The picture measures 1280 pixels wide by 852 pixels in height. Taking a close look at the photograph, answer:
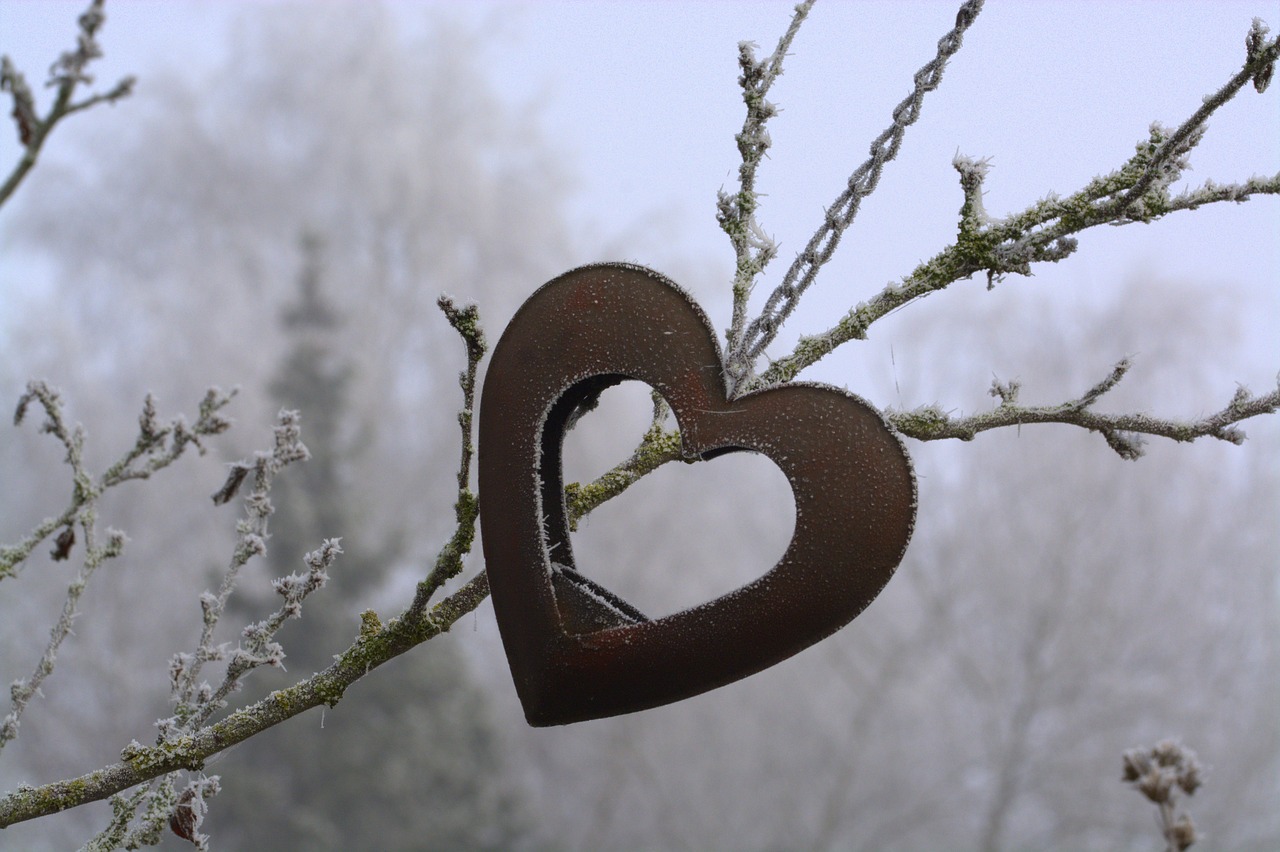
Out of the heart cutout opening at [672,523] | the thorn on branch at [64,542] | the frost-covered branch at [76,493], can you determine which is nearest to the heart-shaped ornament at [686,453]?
the frost-covered branch at [76,493]

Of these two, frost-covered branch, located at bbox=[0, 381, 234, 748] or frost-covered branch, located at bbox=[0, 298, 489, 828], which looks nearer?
frost-covered branch, located at bbox=[0, 298, 489, 828]

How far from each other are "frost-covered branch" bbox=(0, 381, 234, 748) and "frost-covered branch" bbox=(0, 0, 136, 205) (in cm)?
63

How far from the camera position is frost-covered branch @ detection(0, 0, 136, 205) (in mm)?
840

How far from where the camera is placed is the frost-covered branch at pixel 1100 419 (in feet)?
4.42

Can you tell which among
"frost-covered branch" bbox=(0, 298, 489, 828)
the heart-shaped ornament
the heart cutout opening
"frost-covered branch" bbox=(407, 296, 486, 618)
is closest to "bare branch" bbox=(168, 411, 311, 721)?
"frost-covered branch" bbox=(0, 298, 489, 828)

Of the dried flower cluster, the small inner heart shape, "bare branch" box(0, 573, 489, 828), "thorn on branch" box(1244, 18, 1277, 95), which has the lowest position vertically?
the dried flower cluster

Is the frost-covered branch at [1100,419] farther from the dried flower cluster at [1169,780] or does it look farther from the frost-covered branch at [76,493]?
the frost-covered branch at [76,493]

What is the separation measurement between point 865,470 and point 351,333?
12.5 meters

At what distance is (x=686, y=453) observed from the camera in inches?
51.9

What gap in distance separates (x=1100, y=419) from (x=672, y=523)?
11112 millimetres

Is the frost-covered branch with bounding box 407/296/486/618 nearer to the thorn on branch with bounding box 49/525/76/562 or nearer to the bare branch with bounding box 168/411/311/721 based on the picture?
the bare branch with bounding box 168/411/311/721

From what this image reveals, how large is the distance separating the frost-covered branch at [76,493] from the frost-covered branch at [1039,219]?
2.84 feet

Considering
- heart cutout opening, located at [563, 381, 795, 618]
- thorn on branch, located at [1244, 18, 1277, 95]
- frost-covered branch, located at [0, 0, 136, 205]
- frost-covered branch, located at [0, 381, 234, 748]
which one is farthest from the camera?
heart cutout opening, located at [563, 381, 795, 618]

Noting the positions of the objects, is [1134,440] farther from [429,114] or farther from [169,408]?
[429,114]
